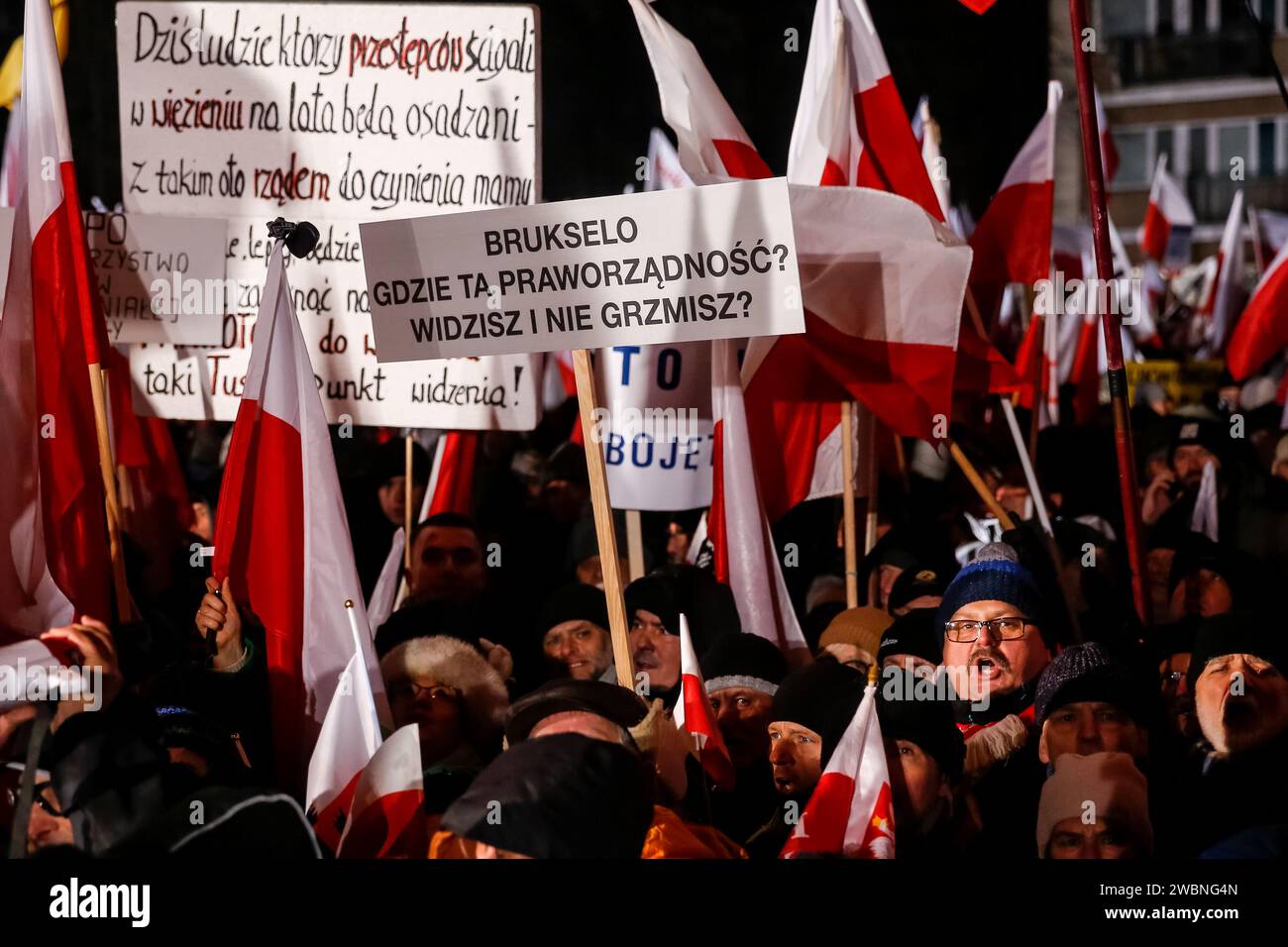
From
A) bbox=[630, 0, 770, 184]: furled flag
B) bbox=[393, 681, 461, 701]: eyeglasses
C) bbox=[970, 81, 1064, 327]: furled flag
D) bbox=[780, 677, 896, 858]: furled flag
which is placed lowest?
bbox=[780, 677, 896, 858]: furled flag

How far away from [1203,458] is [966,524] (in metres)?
1.19

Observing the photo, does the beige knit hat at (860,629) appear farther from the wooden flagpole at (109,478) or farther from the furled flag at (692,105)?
the wooden flagpole at (109,478)

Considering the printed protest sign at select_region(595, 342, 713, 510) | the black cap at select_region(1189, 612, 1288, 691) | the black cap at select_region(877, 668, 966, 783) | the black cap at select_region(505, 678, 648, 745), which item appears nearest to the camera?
the black cap at select_region(505, 678, 648, 745)

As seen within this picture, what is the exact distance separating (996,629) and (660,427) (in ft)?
5.94

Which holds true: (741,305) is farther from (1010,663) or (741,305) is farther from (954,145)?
(954,145)

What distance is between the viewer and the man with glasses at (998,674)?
3348 millimetres

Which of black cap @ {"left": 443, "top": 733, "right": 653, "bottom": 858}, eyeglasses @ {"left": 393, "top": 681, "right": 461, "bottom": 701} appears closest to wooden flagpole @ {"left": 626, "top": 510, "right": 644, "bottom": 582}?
eyeglasses @ {"left": 393, "top": 681, "right": 461, "bottom": 701}

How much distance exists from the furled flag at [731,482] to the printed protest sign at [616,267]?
0.71 m

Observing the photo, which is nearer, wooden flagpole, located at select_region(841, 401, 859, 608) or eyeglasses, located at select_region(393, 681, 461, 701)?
eyeglasses, located at select_region(393, 681, 461, 701)

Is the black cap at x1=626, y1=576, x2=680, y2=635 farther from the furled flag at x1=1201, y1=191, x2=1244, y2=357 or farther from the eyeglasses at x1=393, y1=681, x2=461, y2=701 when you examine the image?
the furled flag at x1=1201, y1=191, x2=1244, y2=357

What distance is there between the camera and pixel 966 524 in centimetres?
617

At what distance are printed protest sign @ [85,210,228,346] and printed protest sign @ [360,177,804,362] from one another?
1.35m

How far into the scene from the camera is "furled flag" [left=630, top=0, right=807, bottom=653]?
460 cm
